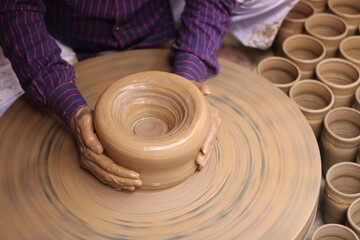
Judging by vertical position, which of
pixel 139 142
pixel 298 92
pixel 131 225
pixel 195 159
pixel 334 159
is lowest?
pixel 334 159

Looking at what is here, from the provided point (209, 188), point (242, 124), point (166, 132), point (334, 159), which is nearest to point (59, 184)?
point (166, 132)

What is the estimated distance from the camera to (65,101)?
1923mm

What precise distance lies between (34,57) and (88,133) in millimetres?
506

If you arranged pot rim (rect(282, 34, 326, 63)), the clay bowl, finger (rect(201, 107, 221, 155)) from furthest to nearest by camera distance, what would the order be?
pot rim (rect(282, 34, 326, 63)) < finger (rect(201, 107, 221, 155)) < the clay bowl

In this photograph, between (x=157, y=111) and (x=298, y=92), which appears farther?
(x=298, y=92)

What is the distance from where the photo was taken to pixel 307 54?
289 cm

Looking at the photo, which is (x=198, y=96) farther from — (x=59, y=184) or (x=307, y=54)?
(x=307, y=54)

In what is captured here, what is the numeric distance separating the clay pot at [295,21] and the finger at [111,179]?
5.49ft

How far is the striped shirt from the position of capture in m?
2.00

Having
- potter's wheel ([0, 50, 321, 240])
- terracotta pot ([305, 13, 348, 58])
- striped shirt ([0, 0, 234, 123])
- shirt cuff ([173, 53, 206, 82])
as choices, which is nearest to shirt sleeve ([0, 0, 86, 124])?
striped shirt ([0, 0, 234, 123])

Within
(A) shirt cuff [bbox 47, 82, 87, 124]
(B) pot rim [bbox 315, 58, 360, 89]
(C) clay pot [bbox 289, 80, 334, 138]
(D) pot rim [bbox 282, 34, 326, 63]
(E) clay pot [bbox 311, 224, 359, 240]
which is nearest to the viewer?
(A) shirt cuff [bbox 47, 82, 87, 124]

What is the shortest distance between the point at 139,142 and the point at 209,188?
1.18 feet

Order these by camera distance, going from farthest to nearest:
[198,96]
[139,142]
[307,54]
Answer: [307,54], [198,96], [139,142]

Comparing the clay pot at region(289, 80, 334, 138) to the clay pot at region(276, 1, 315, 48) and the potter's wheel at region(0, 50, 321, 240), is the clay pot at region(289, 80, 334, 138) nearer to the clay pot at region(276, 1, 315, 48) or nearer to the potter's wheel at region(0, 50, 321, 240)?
the potter's wheel at region(0, 50, 321, 240)
